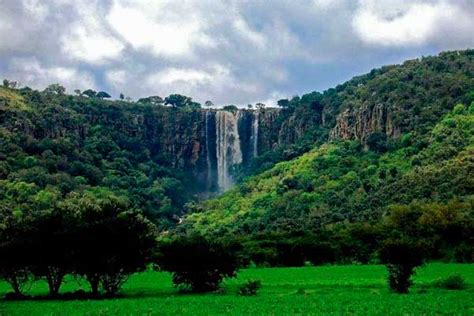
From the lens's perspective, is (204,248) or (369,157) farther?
(369,157)

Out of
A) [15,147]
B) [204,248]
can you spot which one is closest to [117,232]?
[204,248]

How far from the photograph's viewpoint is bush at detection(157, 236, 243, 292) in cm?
5225

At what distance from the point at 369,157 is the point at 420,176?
37.2 metres

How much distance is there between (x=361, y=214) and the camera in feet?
382

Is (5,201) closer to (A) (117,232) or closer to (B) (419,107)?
(A) (117,232)

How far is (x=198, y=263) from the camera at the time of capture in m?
52.2

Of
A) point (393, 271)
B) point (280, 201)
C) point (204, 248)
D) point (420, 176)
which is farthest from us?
point (280, 201)

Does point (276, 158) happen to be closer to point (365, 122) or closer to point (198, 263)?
point (365, 122)

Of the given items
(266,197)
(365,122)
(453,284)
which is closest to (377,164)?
(365,122)

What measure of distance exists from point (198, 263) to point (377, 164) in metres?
98.9

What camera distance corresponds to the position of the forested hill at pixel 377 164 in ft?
376

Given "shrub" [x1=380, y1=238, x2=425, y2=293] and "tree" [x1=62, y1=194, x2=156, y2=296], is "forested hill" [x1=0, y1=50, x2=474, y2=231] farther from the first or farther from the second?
"shrub" [x1=380, y1=238, x2=425, y2=293]

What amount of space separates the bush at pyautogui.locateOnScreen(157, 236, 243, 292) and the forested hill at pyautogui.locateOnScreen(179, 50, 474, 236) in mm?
52170

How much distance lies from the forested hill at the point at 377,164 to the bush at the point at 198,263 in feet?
171
